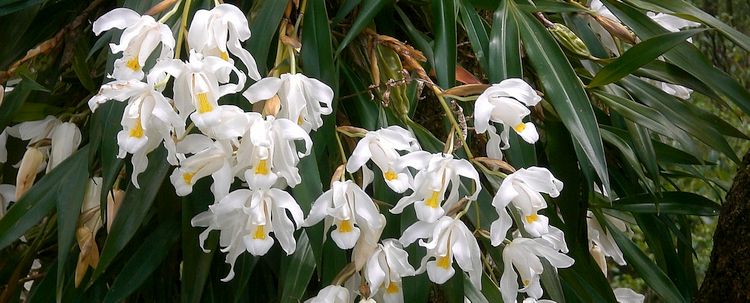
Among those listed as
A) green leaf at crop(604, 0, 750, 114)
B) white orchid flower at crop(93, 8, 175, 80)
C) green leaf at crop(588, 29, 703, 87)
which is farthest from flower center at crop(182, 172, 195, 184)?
green leaf at crop(604, 0, 750, 114)

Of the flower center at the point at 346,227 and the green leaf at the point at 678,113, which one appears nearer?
the flower center at the point at 346,227

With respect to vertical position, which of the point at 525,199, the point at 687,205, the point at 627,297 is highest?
the point at 525,199

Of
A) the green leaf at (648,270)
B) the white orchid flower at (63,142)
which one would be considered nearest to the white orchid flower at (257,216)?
the white orchid flower at (63,142)

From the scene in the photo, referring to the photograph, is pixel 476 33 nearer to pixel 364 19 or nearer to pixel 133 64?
pixel 364 19

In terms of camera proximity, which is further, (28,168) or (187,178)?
(28,168)

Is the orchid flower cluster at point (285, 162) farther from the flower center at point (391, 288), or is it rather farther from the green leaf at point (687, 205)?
the green leaf at point (687, 205)

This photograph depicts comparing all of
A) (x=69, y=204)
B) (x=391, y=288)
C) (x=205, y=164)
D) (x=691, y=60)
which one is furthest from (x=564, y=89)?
(x=69, y=204)
